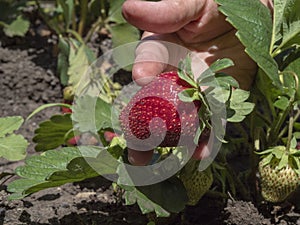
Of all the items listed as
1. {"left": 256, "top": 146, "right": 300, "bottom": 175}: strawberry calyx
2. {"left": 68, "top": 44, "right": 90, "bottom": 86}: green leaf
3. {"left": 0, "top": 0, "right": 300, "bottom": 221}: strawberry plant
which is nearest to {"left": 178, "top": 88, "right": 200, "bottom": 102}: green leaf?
{"left": 0, "top": 0, "right": 300, "bottom": 221}: strawberry plant

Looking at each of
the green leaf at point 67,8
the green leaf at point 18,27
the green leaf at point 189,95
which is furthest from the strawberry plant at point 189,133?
the green leaf at point 18,27

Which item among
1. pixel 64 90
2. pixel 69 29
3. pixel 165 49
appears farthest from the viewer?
pixel 69 29

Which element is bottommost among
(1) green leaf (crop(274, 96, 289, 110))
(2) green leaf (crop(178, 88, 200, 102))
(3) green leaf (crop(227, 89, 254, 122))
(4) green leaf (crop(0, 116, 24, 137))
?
(1) green leaf (crop(274, 96, 289, 110))

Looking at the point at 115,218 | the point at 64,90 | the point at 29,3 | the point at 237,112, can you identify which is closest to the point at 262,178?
the point at 237,112

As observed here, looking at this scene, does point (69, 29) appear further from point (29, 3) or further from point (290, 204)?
point (290, 204)

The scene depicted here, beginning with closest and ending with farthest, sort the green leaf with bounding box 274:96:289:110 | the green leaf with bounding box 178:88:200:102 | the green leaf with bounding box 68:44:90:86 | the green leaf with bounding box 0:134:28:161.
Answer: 1. the green leaf with bounding box 178:88:200:102
2. the green leaf with bounding box 0:134:28:161
3. the green leaf with bounding box 274:96:289:110
4. the green leaf with bounding box 68:44:90:86

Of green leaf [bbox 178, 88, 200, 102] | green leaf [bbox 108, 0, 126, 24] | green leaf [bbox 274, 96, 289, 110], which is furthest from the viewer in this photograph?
green leaf [bbox 108, 0, 126, 24]

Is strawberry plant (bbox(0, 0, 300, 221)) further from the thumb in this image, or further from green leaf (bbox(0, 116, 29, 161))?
the thumb
